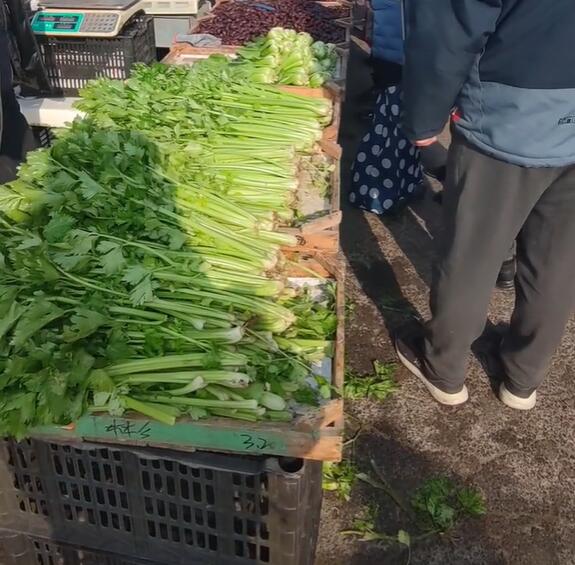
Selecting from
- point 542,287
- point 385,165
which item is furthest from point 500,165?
point 385,165

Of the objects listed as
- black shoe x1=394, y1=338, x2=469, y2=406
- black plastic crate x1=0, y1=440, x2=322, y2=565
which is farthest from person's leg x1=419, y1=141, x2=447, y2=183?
black plastic crate x1=0, y1=440, x2=322, y2=565

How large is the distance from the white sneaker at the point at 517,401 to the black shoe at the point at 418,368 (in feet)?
0.68

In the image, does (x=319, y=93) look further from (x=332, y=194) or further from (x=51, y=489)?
(x=51, y=489)

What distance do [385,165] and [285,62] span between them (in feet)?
4.35

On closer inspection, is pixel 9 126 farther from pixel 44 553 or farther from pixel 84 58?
pixel 44 553

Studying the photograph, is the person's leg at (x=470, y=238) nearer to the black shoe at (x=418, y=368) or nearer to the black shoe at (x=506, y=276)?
the black shoe at (x=418, y=368)

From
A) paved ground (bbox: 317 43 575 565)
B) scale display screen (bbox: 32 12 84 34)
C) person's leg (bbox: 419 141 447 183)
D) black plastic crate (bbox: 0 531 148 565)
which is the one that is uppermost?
scale display screen (bbox: 32 12 84 34)

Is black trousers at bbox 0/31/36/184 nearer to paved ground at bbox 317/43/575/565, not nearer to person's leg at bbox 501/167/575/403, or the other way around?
paved ground at bbox 317/43/575/565

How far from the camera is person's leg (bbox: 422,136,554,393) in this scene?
2.87m

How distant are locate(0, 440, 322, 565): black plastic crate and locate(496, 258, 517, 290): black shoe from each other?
2726 millimetres

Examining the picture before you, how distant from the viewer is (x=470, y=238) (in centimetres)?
305

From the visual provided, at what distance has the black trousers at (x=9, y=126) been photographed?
382 cm

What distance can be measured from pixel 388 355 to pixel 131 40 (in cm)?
281

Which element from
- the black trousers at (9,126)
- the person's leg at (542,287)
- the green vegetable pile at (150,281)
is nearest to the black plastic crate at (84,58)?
the black trousers at (9,126)
